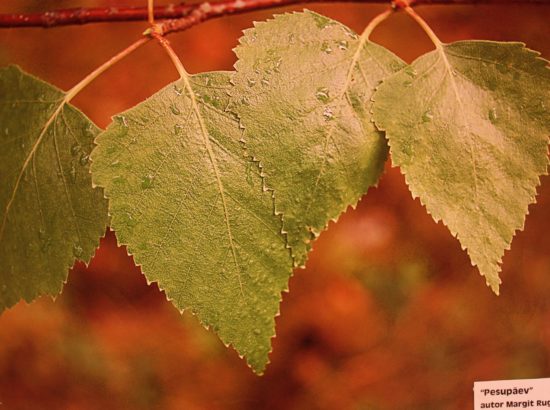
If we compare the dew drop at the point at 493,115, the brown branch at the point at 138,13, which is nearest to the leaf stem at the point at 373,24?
the brown branch at the point at 138,13

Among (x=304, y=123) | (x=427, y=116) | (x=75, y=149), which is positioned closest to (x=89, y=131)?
(x=75, y=149)

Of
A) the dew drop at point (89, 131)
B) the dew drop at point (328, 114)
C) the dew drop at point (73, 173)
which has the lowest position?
the dew drop at point (73, 173)

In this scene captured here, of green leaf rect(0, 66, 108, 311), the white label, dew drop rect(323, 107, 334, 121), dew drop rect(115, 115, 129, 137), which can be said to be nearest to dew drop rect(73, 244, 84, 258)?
green leaf rect(0, 66, 108, 311)

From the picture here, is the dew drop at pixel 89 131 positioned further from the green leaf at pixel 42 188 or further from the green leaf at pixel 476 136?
the green leaf at pixel 476 136

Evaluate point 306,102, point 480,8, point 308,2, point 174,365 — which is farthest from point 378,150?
point 174,365

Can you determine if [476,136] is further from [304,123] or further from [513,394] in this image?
[513,394]

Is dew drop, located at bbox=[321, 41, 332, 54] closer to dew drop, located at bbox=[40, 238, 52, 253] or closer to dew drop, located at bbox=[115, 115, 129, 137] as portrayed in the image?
dew drop, located at bbox=[115, 115, 129, 137]

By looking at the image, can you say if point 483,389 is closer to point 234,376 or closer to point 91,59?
point 234,376
